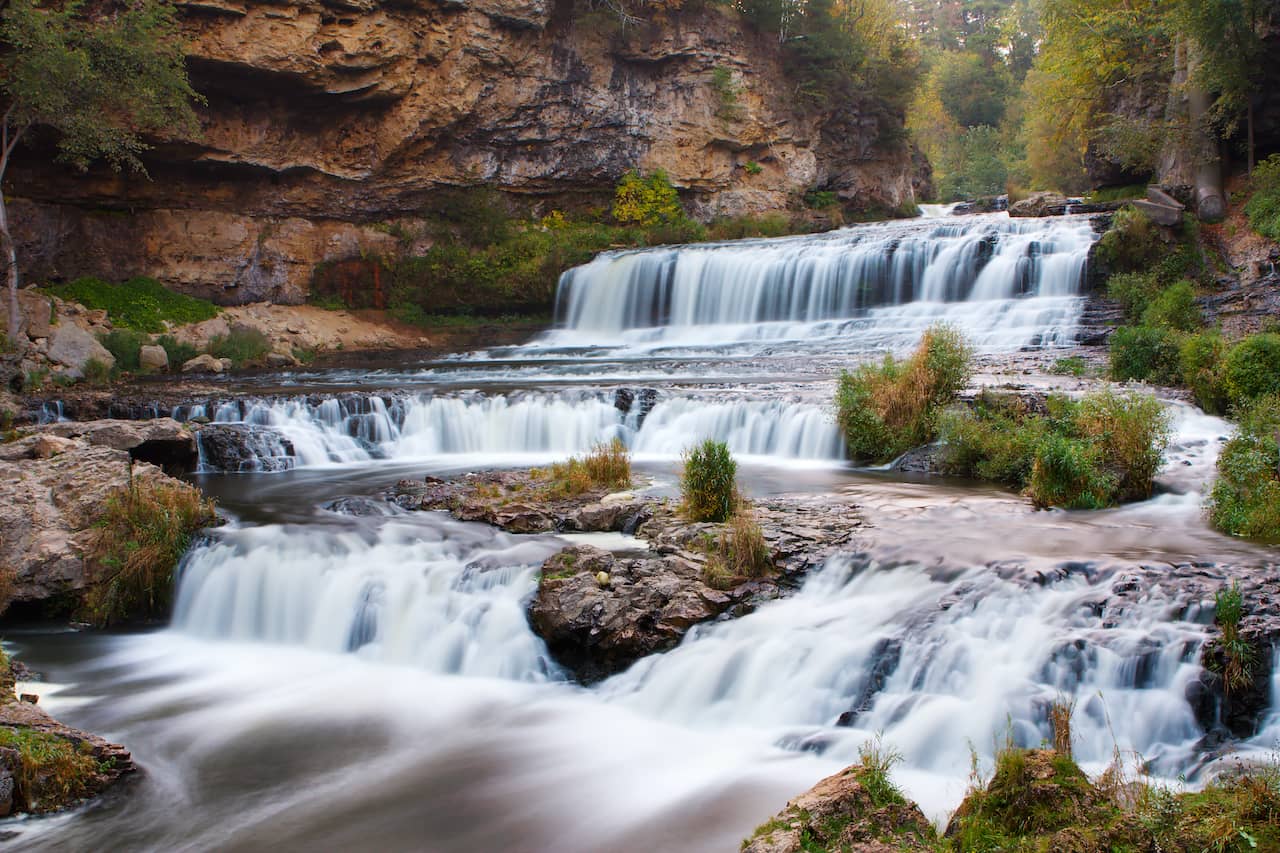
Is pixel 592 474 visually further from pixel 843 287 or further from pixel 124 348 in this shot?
pixel 124 348

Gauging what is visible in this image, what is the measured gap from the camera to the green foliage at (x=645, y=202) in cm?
3138

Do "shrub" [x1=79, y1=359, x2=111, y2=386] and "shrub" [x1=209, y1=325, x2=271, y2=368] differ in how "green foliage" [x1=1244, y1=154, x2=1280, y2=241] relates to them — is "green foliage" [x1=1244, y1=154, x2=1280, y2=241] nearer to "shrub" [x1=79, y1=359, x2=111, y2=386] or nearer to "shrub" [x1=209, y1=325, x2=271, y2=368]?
"shrub" [x1=209, y1=325, x2=271, y2=368]

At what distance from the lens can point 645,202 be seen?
31.5m

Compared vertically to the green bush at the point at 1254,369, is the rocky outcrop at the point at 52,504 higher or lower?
lower

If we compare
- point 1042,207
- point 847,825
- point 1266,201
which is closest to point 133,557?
point 847,825

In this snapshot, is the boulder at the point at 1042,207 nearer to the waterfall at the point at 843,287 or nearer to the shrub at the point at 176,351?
the waterfall at the point at 843,287

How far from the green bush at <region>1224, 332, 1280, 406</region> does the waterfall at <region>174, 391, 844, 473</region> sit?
512 centimetres

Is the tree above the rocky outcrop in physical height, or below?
above

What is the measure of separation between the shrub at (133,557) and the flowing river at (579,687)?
0.29 metres

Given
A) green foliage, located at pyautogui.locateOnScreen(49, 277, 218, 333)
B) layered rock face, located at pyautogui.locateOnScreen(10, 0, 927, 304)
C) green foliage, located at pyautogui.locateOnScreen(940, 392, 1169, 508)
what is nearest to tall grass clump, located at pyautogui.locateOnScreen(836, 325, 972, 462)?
green foliage, located at pyautogui.locateOnScreen(940, 392, 1169, 508)

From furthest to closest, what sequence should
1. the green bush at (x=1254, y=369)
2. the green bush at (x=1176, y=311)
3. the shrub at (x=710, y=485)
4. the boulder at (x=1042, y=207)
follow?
the boulder at (x=1042, y=207), the green bush at (x=1176, y=311), the green bush at (x=1254, y=369), the shrub at (x=710, y=485)

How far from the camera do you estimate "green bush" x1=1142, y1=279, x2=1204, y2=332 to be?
1702cm

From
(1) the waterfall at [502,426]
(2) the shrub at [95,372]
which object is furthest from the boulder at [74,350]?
(1) the waterfall at [502,426]

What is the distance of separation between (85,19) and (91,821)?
22397mm
